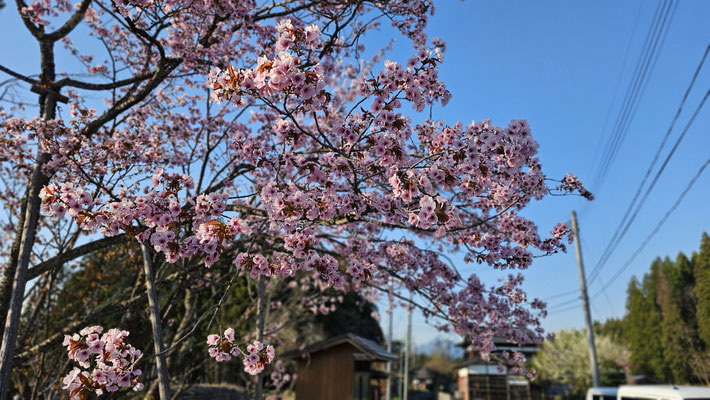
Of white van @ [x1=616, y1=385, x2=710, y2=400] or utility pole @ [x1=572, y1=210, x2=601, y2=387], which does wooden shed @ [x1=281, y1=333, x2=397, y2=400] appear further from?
utility pole @ [x1=572, y1=210, x2=601, y2=387]

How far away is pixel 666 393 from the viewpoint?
285 inches

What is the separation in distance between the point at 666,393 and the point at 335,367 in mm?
8948

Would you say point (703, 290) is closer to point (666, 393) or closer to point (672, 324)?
point (672, 324)

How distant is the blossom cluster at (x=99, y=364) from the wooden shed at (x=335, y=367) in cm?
999

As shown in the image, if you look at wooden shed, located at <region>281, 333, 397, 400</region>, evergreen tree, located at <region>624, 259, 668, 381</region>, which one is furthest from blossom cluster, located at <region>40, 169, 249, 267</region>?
evergreen tree, located at <region>624, 259, 668, 381</region>

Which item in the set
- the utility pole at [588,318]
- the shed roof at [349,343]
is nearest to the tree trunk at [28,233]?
the shed roof at [349,343]

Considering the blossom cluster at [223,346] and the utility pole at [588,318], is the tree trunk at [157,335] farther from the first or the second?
the utility pole at [588,318]

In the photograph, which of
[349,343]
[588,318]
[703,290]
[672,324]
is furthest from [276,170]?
[672,324]

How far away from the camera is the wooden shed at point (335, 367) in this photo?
13.1m

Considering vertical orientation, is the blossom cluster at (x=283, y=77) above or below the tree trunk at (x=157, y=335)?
above

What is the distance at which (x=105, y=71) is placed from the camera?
7.76 meters

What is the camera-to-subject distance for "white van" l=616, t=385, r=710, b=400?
6805 mm

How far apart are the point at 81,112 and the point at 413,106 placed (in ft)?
15.2

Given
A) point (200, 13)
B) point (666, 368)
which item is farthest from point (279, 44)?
point (666, 368)
